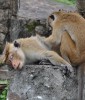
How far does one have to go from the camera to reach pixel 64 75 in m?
5.72

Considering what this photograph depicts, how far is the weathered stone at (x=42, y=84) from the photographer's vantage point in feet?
18.5

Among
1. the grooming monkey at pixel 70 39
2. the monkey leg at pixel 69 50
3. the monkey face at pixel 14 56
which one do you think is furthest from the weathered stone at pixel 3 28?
the monkey face at pixel 14 56

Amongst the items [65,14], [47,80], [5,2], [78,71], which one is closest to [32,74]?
[47,80]

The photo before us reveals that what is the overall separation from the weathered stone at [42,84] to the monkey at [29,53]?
150 millimetres

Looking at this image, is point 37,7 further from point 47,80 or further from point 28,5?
point 47,80

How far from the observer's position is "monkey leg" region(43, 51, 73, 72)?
5.93 m

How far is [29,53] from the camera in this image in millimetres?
6121

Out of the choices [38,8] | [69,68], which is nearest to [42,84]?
[69,68]

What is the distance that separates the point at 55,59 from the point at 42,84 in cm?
45

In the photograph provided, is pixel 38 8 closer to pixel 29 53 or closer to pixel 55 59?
pixel 29 53

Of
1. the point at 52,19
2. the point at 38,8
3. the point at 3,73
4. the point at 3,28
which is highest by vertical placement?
the point at 52,19

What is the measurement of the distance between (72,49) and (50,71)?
87 centimetres

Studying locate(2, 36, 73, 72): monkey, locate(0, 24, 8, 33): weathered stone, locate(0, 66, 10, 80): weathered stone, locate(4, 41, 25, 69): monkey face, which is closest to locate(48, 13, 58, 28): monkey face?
locate(2, 36, 73, 72): monkey

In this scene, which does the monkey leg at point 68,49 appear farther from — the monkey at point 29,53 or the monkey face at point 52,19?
the monkey face at point 52,19
